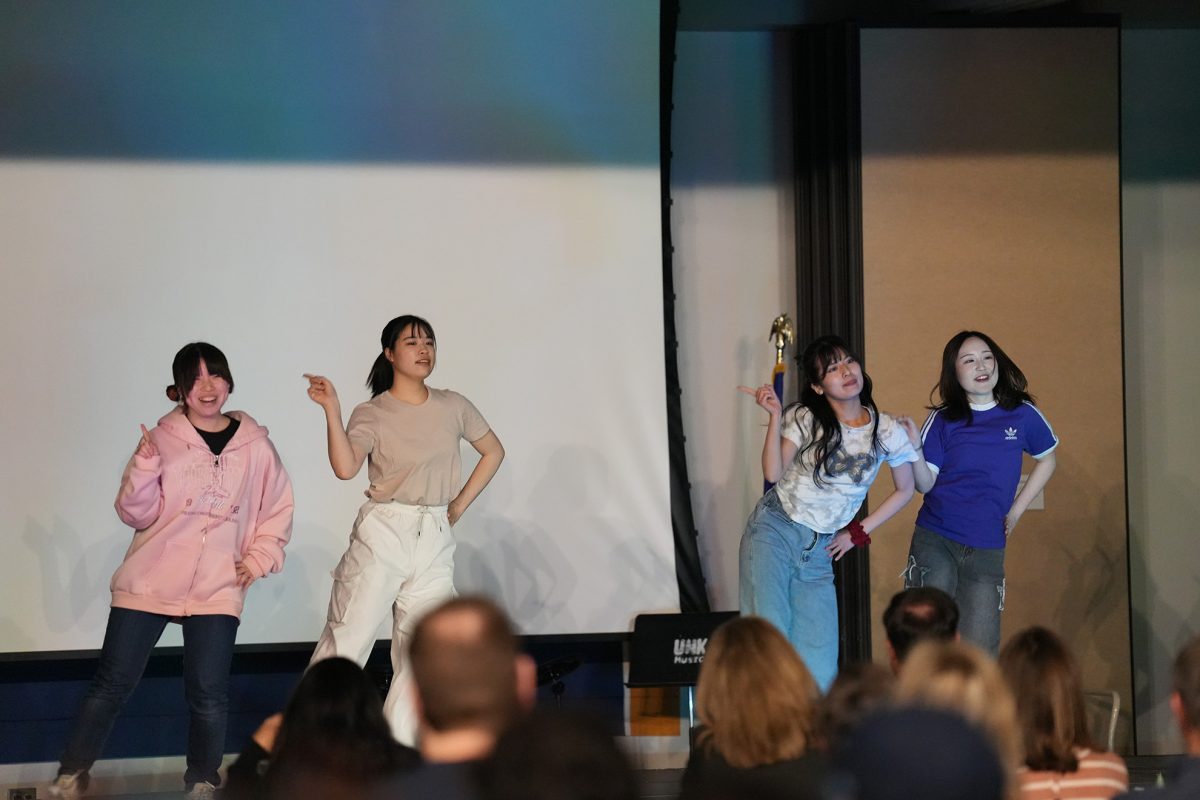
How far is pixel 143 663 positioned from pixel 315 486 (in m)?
1.31

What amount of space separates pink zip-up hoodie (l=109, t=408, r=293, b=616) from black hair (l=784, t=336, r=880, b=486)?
1.72 metres

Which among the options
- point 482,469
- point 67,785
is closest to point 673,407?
point 482,469

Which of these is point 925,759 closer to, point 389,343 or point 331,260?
point 389,343

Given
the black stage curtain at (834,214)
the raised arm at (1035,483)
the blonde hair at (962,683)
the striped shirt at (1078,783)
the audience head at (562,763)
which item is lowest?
the striped shirt at (1078,783)

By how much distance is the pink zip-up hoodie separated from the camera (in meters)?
4.11

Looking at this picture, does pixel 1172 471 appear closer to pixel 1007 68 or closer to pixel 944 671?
pixel 1007 68

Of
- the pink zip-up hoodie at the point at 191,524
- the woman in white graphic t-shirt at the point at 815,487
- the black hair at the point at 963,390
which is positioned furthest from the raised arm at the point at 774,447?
the pink zip-up hoodie at the point at 191,524

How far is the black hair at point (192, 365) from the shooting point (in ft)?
13.6

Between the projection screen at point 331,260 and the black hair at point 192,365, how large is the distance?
1074 mm

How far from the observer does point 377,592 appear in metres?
4.29

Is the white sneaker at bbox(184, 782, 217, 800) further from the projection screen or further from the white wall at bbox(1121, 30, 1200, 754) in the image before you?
the white wall at bbox(1121, 30, 1200, 754)

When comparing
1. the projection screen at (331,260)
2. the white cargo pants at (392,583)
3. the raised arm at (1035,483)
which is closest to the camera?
the white cargo pants at (392,583)

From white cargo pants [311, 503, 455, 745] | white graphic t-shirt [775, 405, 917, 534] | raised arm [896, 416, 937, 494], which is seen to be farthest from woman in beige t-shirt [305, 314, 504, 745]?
raised arm [896, 416, 937, 494]

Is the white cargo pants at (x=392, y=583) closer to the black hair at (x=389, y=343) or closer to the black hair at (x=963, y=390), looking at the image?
the black hair at (x=389, y=343)
